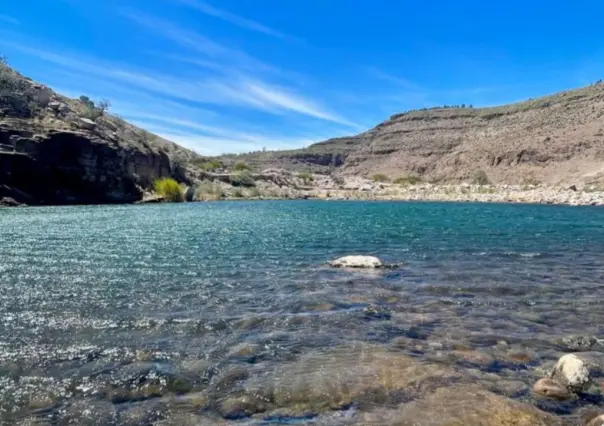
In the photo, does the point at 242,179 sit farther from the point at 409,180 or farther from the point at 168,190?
the point at 409,180

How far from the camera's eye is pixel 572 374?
667cm

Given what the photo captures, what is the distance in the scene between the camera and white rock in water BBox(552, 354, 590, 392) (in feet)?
21.5

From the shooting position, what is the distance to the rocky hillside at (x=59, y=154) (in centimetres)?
5905

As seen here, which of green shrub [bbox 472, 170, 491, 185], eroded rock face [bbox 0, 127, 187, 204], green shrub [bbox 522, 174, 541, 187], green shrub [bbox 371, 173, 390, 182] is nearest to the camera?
eroded rock face [bbox 0, 127, 187, 204]

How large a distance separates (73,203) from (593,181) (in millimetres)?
86662

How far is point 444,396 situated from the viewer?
641 centimetres

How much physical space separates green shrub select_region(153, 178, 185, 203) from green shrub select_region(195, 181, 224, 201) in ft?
27.2

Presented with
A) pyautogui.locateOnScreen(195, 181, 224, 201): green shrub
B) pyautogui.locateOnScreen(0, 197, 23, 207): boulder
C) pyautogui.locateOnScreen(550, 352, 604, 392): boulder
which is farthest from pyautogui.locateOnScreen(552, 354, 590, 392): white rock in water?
pyautogui.locateOnScreen(195, 181, 224, 201): green shrub

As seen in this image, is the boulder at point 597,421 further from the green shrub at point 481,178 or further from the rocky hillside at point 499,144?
the green shrub at point 481,178

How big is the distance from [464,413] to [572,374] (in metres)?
2.06

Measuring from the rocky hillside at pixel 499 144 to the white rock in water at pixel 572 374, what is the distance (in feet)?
288

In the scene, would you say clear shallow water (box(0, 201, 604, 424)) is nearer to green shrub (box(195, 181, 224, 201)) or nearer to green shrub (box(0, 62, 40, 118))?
green shrub (box(0, 62, 40, 118))

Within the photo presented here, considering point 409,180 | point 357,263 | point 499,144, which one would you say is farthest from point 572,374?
point 409,180

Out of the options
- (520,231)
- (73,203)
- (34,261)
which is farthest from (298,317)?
(73,203)
